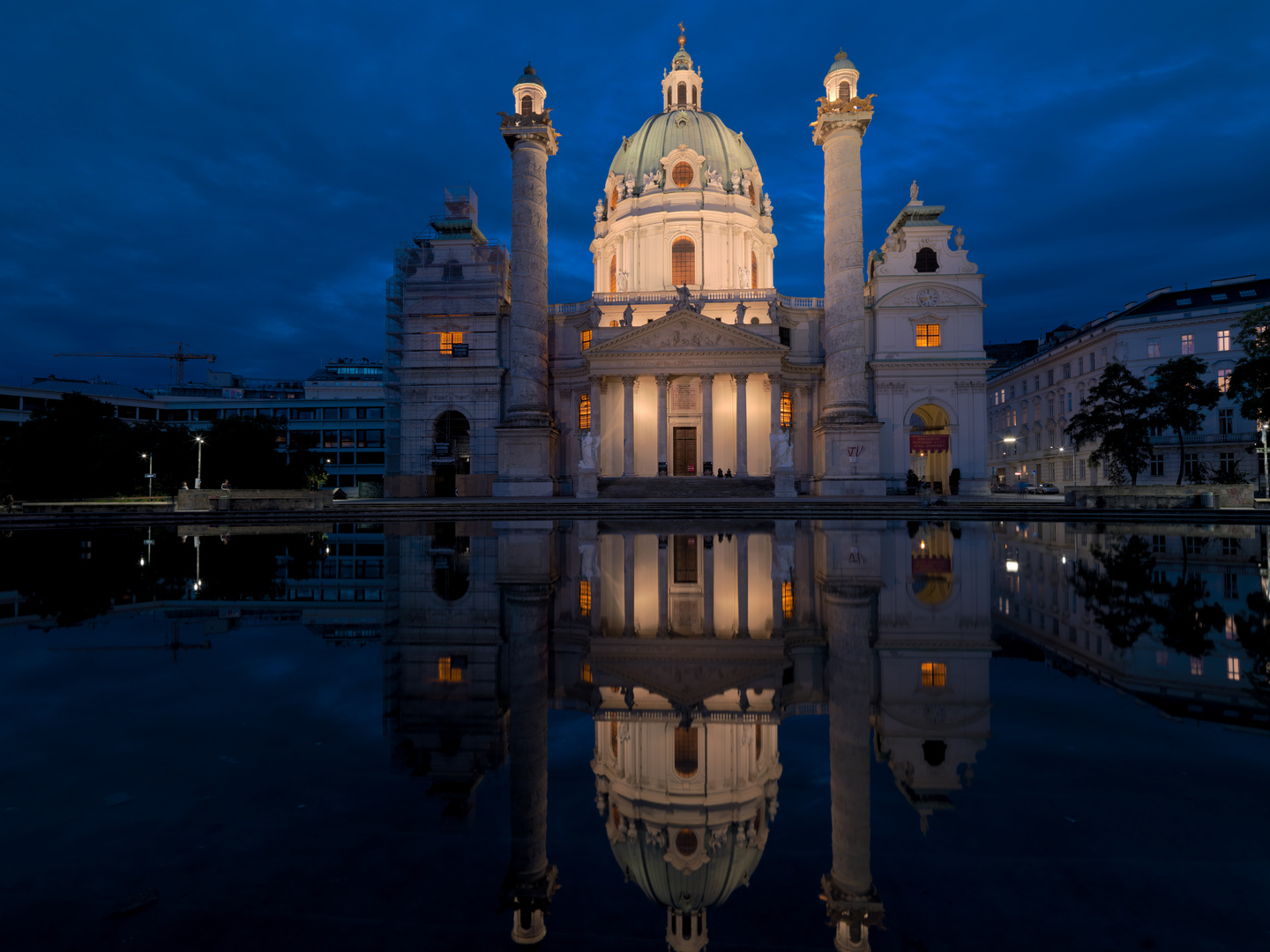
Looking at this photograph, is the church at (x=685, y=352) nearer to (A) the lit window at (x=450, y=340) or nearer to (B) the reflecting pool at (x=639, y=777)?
(A) the lit window at (x=450, y=340)

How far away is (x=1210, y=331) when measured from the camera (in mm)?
63344

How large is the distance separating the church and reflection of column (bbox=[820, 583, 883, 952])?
121 feet

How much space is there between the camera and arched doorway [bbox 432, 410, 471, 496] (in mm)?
54875

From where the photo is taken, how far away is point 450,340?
5544 centimetres

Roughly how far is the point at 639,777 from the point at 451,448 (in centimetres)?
5359

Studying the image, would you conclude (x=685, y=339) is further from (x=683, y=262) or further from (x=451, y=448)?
(x=451, y=448)

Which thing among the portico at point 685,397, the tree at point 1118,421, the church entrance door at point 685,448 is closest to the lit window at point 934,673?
the portico at point 685,397

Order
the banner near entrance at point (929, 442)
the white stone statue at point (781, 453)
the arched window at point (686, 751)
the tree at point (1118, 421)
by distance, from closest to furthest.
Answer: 1. the arched window at point (686, 751)
2. the white stone statue at point (781, 453)
3. the tree at point (1118, 421)
4. the banner near entrance at point (929, 442)

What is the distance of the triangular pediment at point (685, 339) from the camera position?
49406 millimetres

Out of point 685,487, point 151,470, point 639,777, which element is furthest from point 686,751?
point 151,470

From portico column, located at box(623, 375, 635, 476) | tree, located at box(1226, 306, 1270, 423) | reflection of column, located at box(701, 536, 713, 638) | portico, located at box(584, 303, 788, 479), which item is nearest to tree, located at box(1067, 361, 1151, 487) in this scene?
tree, located at box(1226, 306, 1270, 423)

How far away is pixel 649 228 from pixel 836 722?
6149 cm

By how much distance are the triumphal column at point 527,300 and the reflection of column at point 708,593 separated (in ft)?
104

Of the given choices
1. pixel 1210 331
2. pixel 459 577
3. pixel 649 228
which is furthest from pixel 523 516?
pixel 1210 331
